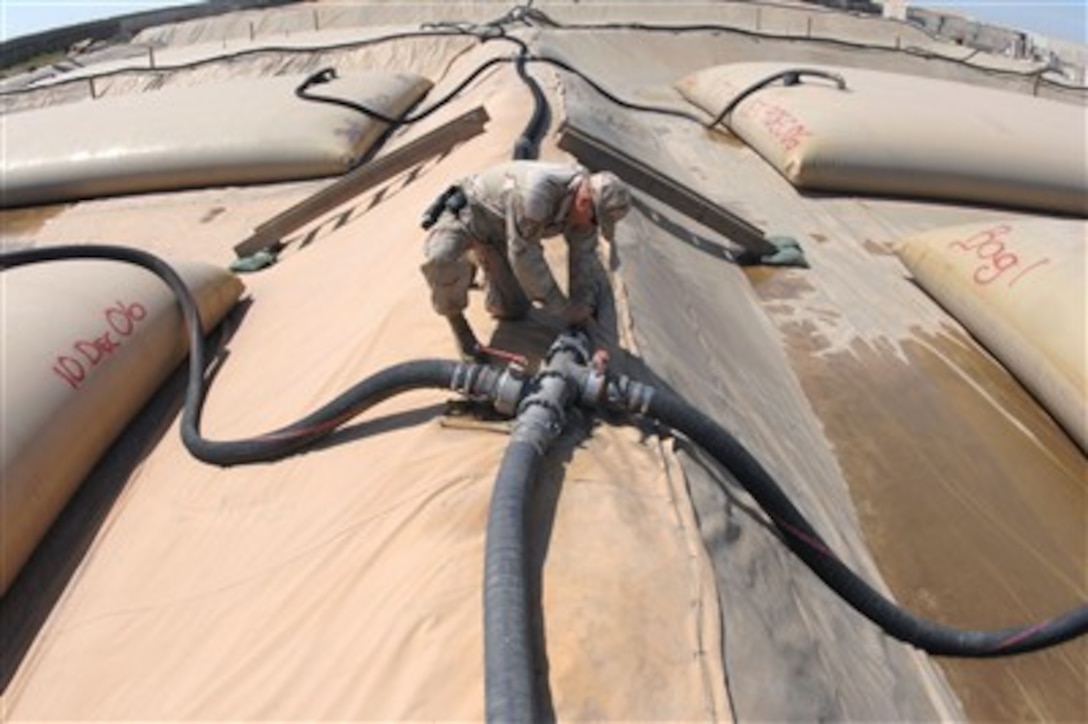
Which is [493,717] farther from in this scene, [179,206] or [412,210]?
[179,206]

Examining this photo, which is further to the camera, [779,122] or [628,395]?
[779,122]

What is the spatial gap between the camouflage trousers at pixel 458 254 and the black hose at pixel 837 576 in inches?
36.2

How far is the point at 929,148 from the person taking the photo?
24.7 ft

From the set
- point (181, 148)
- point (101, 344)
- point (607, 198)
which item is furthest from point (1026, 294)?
point (181, 148)

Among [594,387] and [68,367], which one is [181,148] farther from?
[594,387]

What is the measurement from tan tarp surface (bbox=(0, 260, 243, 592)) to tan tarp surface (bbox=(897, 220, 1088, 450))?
497 cm

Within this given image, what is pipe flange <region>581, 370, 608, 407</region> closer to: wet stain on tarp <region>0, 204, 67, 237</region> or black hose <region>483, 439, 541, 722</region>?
black hose <region>483, 439, 541, 722</region>

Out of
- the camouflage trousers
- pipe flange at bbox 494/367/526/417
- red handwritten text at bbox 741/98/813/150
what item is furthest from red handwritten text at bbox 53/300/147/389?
red handwritten text at bbox 741/98/813/150

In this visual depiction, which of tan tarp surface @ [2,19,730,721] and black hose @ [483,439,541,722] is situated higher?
black hose @ [483,439,541,722]

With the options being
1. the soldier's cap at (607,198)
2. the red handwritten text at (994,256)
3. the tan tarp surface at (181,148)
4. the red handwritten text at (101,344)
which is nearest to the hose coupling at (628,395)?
the soldier's cap at (607,198)

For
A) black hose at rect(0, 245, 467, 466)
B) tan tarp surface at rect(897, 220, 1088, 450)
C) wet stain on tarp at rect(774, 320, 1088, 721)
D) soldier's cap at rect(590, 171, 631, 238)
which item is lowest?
wet stain on tarp at rect(774, 320, 1088, 721)

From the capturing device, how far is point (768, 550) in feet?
9.30

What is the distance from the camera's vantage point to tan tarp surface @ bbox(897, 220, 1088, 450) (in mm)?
4480

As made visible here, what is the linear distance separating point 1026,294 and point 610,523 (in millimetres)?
3717
